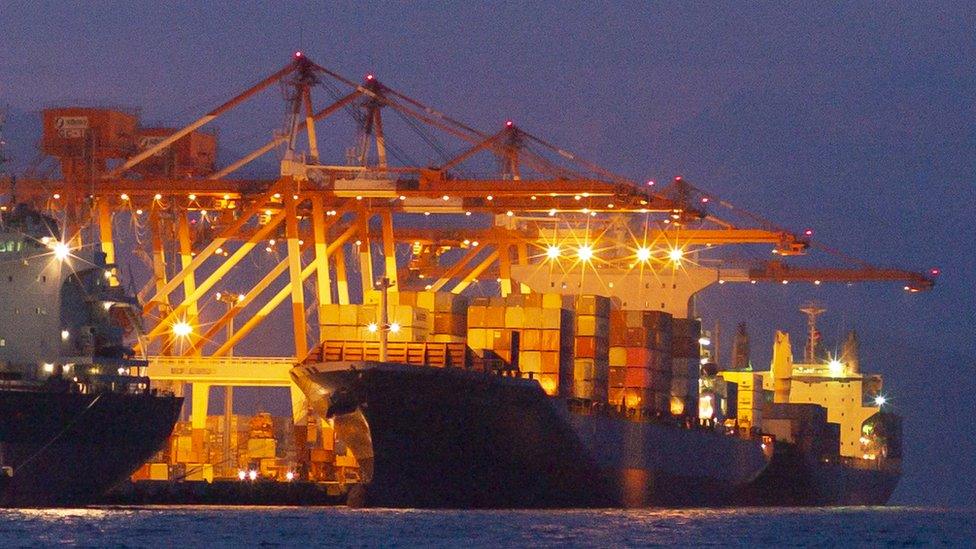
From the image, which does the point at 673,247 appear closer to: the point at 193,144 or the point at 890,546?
the point at 193,144

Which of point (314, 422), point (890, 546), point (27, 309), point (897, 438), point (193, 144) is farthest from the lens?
point (897, 438)

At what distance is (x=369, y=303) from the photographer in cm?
6412

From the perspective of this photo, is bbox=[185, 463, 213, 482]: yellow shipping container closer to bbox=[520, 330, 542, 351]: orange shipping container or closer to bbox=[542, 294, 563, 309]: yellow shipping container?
bbox=[520, 330, 542, 351]: orange shipping container

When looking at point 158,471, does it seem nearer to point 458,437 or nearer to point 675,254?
point 458,437

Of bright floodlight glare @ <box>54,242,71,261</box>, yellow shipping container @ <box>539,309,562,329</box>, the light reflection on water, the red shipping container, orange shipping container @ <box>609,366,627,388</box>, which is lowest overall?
the light reflection on water

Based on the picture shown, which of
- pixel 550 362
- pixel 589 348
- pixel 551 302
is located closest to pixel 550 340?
pixel 550 362

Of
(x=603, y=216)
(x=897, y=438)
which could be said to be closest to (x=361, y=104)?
(x=603, y=216)

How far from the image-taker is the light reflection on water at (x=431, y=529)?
48906 mm

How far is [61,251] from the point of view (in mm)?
62531

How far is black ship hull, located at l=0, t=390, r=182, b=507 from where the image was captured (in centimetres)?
5797

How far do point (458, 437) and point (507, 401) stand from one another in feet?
5.58

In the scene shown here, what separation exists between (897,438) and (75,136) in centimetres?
4566

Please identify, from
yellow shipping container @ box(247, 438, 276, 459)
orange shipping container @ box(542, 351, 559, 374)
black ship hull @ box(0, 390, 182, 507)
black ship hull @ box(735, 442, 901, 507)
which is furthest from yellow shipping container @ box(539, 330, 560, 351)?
black ship hull @ box(735, 442, 901, 507)

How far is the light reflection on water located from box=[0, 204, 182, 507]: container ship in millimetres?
1027
